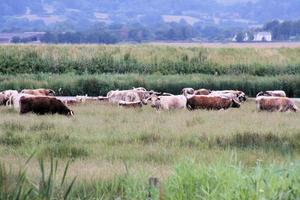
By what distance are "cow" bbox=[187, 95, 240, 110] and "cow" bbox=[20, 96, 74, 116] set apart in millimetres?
4219

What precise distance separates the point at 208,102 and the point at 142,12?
12663 centimetres

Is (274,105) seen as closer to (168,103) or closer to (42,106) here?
(168,103)

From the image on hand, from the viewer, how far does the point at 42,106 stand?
19.5m

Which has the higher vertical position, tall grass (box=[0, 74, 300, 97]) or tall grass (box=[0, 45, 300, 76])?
tall grass (box=[0, 45, 300, 76])

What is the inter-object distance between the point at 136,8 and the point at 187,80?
122m

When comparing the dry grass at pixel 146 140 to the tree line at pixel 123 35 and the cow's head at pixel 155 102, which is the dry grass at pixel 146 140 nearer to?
the cow's head at pixel 155 102

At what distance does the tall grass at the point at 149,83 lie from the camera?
103ft

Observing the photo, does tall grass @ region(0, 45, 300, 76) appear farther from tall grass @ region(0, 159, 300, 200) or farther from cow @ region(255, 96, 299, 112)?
tall grass @ region(0, 159, 300, 200)

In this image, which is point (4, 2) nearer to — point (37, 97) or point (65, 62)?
point (65, 62)

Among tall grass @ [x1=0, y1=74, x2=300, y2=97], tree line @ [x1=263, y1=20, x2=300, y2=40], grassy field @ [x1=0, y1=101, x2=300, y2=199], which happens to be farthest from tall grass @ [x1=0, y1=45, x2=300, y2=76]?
tree line @ [x1=263, y1=20, x2=300, y2=40]

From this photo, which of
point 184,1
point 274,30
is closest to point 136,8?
point 184,1

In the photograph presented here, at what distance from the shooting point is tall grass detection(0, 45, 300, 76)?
1598 inches

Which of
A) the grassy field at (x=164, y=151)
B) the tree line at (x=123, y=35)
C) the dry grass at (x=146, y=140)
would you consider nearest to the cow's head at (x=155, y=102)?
the grassy field at (x=164, y=151)

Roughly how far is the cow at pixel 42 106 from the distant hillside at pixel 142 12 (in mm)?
93658
